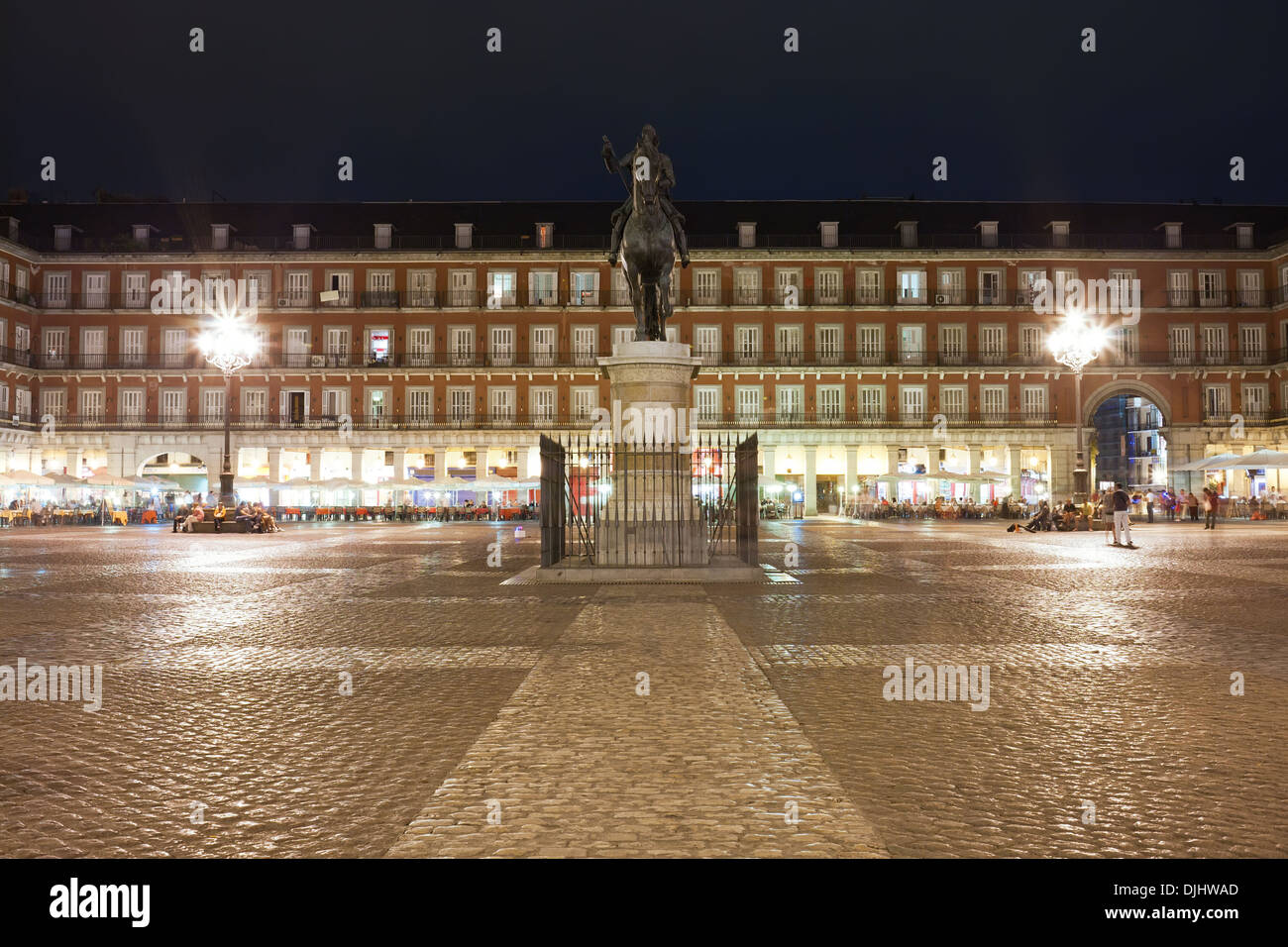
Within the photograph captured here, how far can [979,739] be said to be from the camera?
4.41 metres

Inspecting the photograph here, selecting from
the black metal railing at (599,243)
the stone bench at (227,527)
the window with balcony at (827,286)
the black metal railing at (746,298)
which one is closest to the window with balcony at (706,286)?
the black metal railing at (746,298)

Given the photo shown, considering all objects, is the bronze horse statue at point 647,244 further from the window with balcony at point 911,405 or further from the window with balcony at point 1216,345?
the window with balcony at point 1216,345

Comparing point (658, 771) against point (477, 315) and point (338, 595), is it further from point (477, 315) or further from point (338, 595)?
point (477, 315)

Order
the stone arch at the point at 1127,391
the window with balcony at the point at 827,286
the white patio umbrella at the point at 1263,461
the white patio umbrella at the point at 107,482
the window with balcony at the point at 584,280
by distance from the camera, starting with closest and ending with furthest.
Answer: the white patio umbrella at the point at 1263,461 < the white patio umbrella at the point at 107,482 < the stone arch at the point at 1127,391 < the window with balcony at the point at 827,286 < the window with balcony at the point at 584,280

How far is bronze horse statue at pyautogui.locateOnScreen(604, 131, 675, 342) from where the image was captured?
12648mm

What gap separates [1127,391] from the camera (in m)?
45.7

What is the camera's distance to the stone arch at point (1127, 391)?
44812 millimetres

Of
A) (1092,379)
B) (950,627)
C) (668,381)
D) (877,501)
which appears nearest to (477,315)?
(877,501)

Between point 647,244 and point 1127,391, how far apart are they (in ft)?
133

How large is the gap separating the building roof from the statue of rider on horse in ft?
111

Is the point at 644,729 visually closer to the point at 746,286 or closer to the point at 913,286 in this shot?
the point at 746,286

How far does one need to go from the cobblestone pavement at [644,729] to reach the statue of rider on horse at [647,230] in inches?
194

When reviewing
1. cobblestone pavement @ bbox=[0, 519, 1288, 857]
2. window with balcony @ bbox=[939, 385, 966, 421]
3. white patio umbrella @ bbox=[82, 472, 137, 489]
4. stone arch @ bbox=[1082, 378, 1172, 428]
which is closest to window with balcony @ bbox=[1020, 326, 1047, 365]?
stone arch @ bbox=[1082, 378, 1172, 428]

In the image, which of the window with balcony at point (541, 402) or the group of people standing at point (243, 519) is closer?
the group of people standing at point (243, 519)
